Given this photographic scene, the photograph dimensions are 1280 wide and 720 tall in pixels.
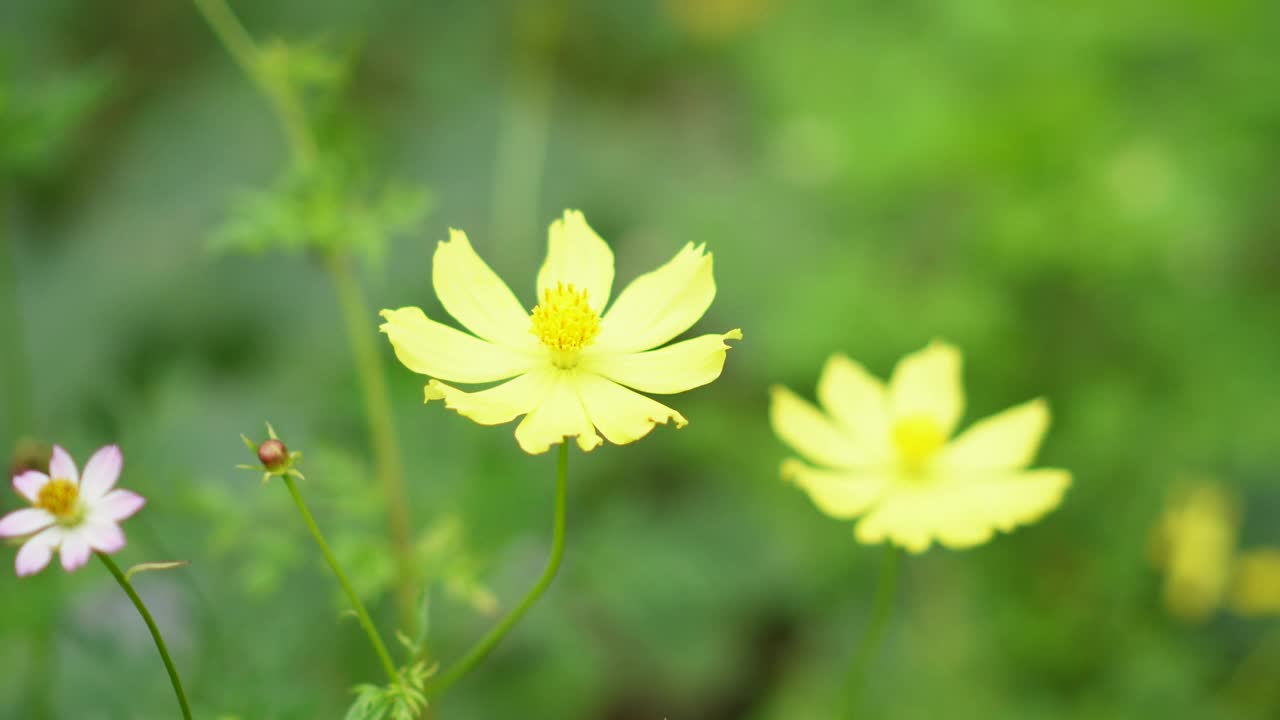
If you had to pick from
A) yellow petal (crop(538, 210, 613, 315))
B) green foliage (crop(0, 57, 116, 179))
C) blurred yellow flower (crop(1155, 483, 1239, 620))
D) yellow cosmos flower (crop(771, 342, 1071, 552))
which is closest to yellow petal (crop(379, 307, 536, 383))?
yellow petal (crop(538, 210, 613, 315))

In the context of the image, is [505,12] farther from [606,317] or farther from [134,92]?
[606,317]

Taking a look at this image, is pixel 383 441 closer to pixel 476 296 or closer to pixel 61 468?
pixel 476 296

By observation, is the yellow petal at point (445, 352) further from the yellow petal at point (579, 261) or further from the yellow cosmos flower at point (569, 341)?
the yellow petal at point (579, 261)

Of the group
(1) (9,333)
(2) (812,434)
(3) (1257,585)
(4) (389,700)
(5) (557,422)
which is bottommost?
(4) (389,700)

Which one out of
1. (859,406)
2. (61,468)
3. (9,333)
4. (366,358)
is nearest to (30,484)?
(61,468)

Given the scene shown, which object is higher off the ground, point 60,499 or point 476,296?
point 476,296

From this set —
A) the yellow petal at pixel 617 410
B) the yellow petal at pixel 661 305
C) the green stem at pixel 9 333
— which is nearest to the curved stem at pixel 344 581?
the yellow petal at pixel 617 410

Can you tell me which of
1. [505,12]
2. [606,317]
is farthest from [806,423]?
[505,12]
